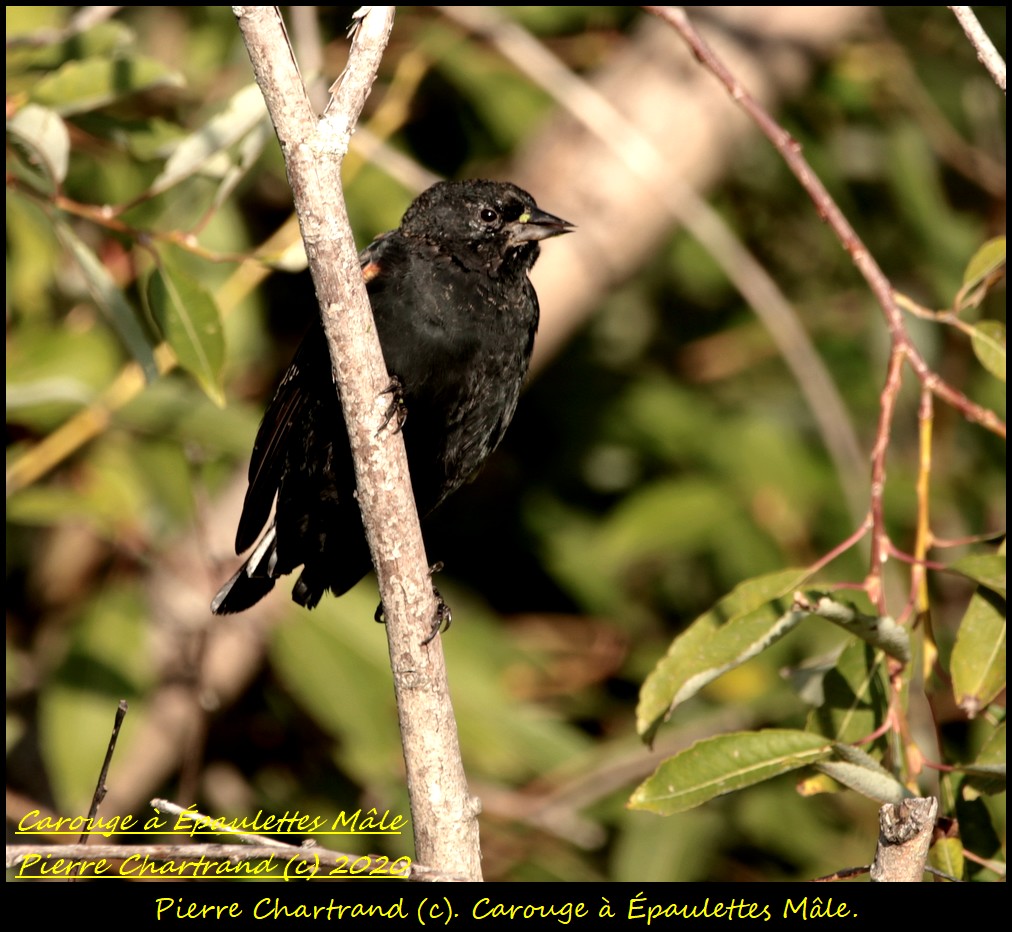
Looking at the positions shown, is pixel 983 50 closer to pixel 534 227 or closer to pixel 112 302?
pixel 534 227

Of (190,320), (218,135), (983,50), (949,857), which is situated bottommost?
(949,857)

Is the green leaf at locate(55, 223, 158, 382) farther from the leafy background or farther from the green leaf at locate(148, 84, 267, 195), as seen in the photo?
the green leaf at locate(148, 84, 267, 195)

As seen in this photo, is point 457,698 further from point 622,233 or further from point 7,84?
point 7,84

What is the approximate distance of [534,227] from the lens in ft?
11.3

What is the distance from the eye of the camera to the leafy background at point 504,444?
12.2ft

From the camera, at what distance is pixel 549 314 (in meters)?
4.71

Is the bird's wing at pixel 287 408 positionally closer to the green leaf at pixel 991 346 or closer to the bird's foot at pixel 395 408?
the bird's foot at pixel 395 408

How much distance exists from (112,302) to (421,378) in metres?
0.74

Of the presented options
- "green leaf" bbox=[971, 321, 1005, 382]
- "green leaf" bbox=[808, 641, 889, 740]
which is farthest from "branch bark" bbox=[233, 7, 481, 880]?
"green leaf" bbox=[971, 321, 1005, 382]

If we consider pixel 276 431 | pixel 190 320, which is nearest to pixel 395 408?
pixel 190 320

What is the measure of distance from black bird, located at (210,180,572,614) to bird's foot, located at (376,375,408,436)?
0.45 ft

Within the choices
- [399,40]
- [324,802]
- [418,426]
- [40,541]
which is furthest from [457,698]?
[399,40]

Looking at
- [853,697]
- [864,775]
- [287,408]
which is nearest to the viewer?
[864,775]

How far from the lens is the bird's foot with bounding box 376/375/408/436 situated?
91.3 inches
